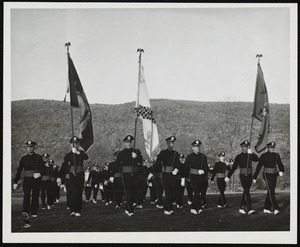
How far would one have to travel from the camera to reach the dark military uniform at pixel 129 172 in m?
10.2

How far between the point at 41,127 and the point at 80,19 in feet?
7.41

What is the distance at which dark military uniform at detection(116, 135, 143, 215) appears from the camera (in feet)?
33.6

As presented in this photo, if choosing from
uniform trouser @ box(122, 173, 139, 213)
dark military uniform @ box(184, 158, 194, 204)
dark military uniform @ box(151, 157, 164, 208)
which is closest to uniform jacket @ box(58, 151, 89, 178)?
uniform trouser @ box(122, 173, 139, 213)

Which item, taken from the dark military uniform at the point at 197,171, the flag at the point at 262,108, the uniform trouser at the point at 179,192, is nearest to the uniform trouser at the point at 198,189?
the dark military uniform at the point at 197,171

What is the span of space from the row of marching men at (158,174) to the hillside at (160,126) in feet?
0.53

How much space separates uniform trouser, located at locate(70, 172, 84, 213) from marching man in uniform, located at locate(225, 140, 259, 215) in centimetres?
288

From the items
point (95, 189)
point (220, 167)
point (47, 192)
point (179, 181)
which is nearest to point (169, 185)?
point (179, 181)

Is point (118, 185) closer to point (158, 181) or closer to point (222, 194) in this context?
point (158, 181)

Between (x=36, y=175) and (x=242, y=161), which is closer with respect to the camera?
(x=36, y=175)

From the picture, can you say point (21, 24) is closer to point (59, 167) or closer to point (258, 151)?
point (59, 167)

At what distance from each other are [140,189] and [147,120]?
1361 millimetres

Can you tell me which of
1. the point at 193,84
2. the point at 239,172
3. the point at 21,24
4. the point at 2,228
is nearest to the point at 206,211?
the point at 239,172

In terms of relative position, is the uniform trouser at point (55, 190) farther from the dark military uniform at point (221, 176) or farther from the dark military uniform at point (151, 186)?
the dark military uniform at point (221, 176)

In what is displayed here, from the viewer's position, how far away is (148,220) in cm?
1022
